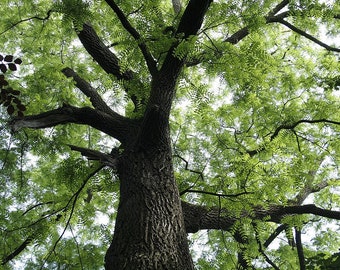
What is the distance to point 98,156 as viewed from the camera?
3779 mm

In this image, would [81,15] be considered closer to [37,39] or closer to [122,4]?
[122,4]

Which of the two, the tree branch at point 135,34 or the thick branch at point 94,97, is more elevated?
the thick branch at point 94,97

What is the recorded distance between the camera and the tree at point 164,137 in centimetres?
337

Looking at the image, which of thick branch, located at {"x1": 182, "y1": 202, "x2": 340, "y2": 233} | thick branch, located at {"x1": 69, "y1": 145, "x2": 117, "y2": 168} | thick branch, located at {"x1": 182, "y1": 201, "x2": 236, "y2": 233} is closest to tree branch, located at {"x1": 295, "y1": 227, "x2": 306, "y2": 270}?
thick branch, located at {"x1": 182, "y1": 202, "x2": 340, "y2": 233}

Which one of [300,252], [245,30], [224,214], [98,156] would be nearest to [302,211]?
[224,214]

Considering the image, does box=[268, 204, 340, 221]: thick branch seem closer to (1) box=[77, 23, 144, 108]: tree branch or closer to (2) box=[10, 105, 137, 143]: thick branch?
(2) box=[10, 105, 137, 143]: thick branch

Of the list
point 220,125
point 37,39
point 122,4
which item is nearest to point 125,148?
point 122,4

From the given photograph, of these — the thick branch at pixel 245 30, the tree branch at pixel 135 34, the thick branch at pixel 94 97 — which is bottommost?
the tree branch at pixel 135 34

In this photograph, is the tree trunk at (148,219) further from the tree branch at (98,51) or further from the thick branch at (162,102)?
the tree branch at (98,51)

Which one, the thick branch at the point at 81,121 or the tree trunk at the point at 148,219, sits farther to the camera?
the thick branch at the point at 81,121

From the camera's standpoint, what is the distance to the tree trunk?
9.15 feet

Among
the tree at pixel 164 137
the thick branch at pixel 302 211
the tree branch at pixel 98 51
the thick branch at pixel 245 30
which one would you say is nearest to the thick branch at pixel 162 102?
the tree at pixel 164 137

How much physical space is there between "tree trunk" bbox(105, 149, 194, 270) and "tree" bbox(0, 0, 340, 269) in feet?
0.04

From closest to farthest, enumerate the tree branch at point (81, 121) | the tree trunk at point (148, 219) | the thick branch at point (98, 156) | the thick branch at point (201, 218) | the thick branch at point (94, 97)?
the tree trunk at point (148, 219)
the tree branch at point (81, 121)
the thick branch at point (98, 156)
the thick branch at point (201, 218)
the thick branch at point (94, 97)
